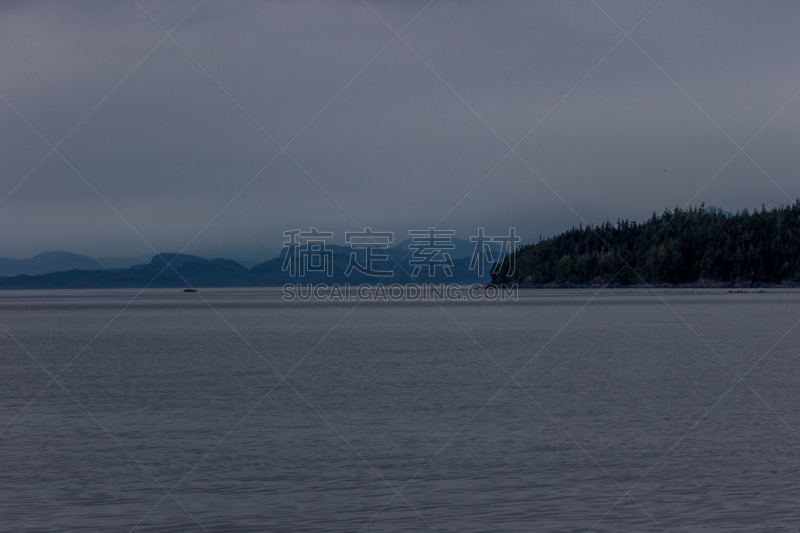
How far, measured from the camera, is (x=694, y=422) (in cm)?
2225

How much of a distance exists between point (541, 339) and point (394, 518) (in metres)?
45.3

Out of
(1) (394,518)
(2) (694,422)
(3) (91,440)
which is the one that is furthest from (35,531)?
(2) (694,422)

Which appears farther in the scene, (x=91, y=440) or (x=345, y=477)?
(x=91, y=440)

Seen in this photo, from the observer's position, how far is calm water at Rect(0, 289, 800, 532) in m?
13.5

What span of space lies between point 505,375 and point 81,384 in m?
16.1

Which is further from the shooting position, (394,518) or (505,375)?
(505,375)

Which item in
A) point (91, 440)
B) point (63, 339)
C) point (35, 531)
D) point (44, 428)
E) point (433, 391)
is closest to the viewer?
point (35, 531)

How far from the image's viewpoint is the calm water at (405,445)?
44.3 ft

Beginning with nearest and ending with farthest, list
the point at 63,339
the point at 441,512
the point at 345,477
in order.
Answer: the point at 441,512 < the point at 345,477 < the point at 63,339

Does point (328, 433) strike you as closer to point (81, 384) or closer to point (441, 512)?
point (441, 512)

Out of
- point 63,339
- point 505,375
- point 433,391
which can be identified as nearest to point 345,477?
point 433,391

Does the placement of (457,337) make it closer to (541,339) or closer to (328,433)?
(541,339)

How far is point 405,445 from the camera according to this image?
760 inches

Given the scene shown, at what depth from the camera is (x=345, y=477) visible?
16.1 m
